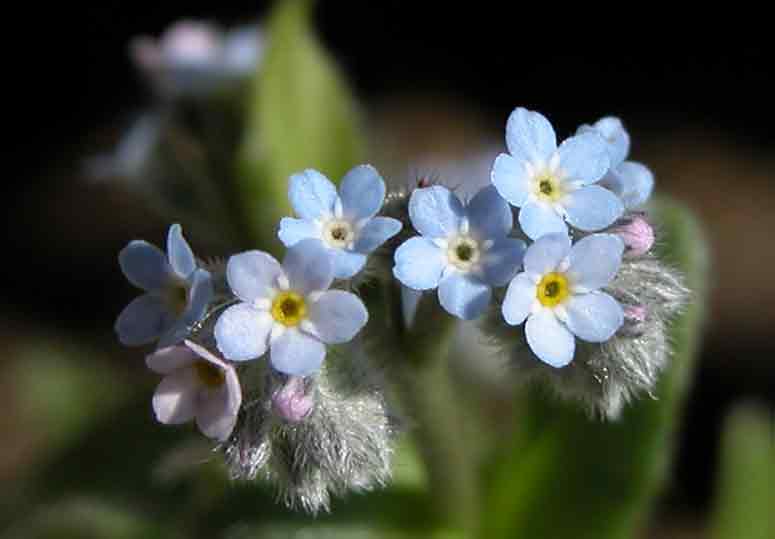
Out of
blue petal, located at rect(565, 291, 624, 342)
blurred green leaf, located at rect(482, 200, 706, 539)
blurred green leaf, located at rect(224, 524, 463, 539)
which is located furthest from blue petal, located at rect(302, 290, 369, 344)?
blurred green leaf, located at rect(224, 524, 463, 539)

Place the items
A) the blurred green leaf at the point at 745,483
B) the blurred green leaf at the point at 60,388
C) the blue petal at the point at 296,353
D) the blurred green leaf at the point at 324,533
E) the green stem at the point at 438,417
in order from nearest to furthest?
1. the blue petal at the point at 296,353
2. the green stem at the point at 438,417
3. the blurred green leaf at the point at 324,533
4. the blurred green leaf at the point at 745,483
5. the blurred green leaf at the point at 60,388

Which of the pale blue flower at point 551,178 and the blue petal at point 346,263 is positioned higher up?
the pale blue flower at point 551,178

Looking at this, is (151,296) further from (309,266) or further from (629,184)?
(629,184)

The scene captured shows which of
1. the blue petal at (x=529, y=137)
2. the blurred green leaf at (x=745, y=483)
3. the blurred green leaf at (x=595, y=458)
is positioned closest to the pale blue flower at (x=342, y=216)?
the blue petal at (x=529, y=137)

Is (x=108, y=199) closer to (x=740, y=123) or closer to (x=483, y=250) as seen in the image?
(x=740, y=123)

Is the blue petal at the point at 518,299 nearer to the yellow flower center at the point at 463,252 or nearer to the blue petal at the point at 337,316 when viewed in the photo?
the yellow flower center at the point at 463,252

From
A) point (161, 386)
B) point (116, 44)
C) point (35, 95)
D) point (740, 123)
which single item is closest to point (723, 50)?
point (740, 123)

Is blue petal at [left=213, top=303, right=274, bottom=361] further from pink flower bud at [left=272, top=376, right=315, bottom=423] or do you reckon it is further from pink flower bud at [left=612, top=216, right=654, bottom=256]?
pink flower bud at [left=612, top=216, right=654, bottom=256]
